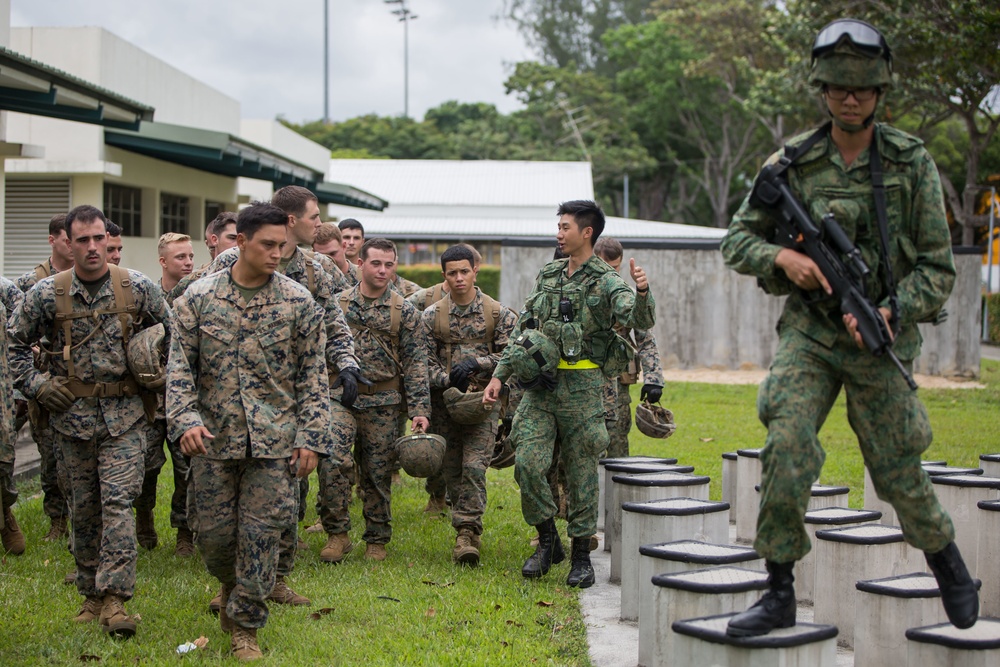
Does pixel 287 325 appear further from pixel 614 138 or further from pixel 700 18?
pixel 614 138

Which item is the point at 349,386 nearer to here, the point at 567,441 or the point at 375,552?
the point at 567,441

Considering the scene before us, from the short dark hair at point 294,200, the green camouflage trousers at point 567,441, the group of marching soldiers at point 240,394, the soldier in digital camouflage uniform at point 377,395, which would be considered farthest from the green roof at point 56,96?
the green camouflage trousers at point 567,441

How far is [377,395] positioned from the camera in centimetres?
867

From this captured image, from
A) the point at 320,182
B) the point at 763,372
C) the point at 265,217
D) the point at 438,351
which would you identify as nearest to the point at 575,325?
the point at 438,351

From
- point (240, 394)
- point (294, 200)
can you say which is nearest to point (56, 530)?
point (294, 200)

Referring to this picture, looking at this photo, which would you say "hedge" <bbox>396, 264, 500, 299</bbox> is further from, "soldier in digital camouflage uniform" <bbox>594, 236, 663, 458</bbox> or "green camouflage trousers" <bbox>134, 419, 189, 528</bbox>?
"green camouflage trousers" <bbox>134, 419, 189, 528</bbox>

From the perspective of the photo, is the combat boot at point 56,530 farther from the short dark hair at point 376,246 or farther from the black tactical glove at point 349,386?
the black tactical glove at point 349,386

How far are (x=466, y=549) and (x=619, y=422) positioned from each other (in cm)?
228

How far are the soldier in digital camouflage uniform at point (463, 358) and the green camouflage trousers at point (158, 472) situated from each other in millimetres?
1998

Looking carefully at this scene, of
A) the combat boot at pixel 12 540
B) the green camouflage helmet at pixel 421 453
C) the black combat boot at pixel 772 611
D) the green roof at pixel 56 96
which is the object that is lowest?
the combat boot at pixel 12 540

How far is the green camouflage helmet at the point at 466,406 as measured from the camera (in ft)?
28.6

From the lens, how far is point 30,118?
764 inches

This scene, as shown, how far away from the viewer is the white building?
15906mm

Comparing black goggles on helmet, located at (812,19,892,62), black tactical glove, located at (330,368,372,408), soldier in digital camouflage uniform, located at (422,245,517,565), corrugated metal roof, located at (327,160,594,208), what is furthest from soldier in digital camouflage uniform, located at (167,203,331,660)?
corrugated metal roof, located at (327,160,594,208)
